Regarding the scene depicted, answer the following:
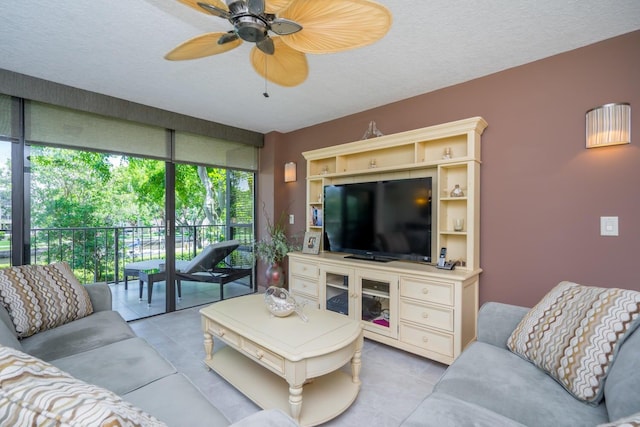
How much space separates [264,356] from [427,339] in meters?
1.37

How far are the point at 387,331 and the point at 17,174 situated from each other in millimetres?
3551

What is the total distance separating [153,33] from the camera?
1.95 meters

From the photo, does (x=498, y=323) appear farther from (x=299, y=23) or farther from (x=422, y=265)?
(x=299, y=23)

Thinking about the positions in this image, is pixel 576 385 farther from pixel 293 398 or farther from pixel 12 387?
pixel 12 387

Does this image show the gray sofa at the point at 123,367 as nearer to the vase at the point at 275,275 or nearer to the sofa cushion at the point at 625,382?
the sofa cushion at the point at 625,382

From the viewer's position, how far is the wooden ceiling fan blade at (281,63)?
5.56ft

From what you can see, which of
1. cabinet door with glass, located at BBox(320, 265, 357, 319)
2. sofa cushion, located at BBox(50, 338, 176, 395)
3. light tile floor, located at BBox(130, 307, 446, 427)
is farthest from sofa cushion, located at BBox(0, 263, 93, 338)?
cabinet door with glass, located at BBox(320, 265, 357, 319)

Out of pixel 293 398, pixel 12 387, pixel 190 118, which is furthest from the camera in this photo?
pixel 190 118

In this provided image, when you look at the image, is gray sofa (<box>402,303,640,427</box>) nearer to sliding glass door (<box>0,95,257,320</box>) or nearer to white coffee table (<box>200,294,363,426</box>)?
white coffee table (<box>200,294,363,426</box>)

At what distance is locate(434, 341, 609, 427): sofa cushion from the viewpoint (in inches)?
44.4

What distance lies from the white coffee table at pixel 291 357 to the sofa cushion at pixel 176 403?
450 mm

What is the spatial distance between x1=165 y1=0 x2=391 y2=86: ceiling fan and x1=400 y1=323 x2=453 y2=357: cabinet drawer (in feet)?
6.93

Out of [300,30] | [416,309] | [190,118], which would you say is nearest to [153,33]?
[300,30]

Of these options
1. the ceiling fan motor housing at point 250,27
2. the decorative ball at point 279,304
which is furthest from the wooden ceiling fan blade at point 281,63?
the decorative ball at point 279,304
